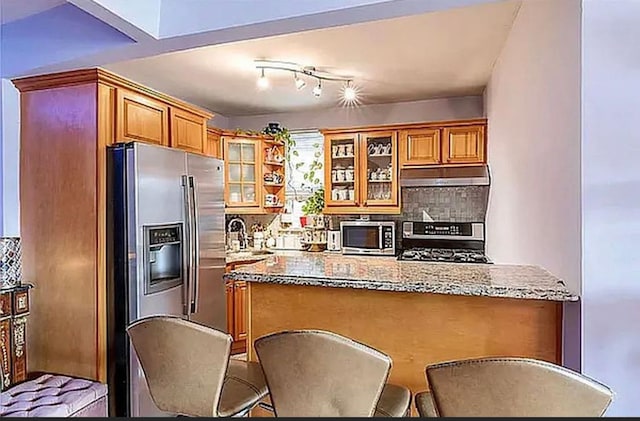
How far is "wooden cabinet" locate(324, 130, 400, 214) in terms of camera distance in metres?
4.65

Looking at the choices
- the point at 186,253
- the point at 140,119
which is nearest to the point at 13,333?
the point at 186,253

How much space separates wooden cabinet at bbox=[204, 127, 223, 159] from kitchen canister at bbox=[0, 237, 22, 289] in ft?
6.94

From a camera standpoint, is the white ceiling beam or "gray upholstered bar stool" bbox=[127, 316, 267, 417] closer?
"gray upholstered bar stool" bbox=[127, 316, 267, 417]

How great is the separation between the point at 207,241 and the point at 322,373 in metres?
2.08

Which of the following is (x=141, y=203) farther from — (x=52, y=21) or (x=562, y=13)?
(x=562, y=13)

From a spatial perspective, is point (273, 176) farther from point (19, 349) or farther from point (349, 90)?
point (19, 349)

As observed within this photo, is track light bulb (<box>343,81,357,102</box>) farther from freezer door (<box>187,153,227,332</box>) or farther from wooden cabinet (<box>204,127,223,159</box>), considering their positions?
wooden cabinet (<box>204,127,223,159</box>)

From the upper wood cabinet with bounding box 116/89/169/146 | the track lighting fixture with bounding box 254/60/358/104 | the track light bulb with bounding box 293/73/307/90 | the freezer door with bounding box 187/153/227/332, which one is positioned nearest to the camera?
the upper wood cabinet with bounding box 116/89/169/146

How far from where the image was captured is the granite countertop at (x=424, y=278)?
1.80 m

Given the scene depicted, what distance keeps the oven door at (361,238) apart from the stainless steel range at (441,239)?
11.3 inches

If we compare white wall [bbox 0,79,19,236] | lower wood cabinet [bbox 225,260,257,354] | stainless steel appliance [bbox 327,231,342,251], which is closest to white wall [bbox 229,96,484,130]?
stainless steel appliance [bbox 327,231,342,251]

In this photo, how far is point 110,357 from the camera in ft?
8.65

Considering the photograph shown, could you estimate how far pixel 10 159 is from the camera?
276cm

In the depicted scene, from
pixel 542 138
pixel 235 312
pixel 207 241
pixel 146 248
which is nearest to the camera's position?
pixel 542 138
